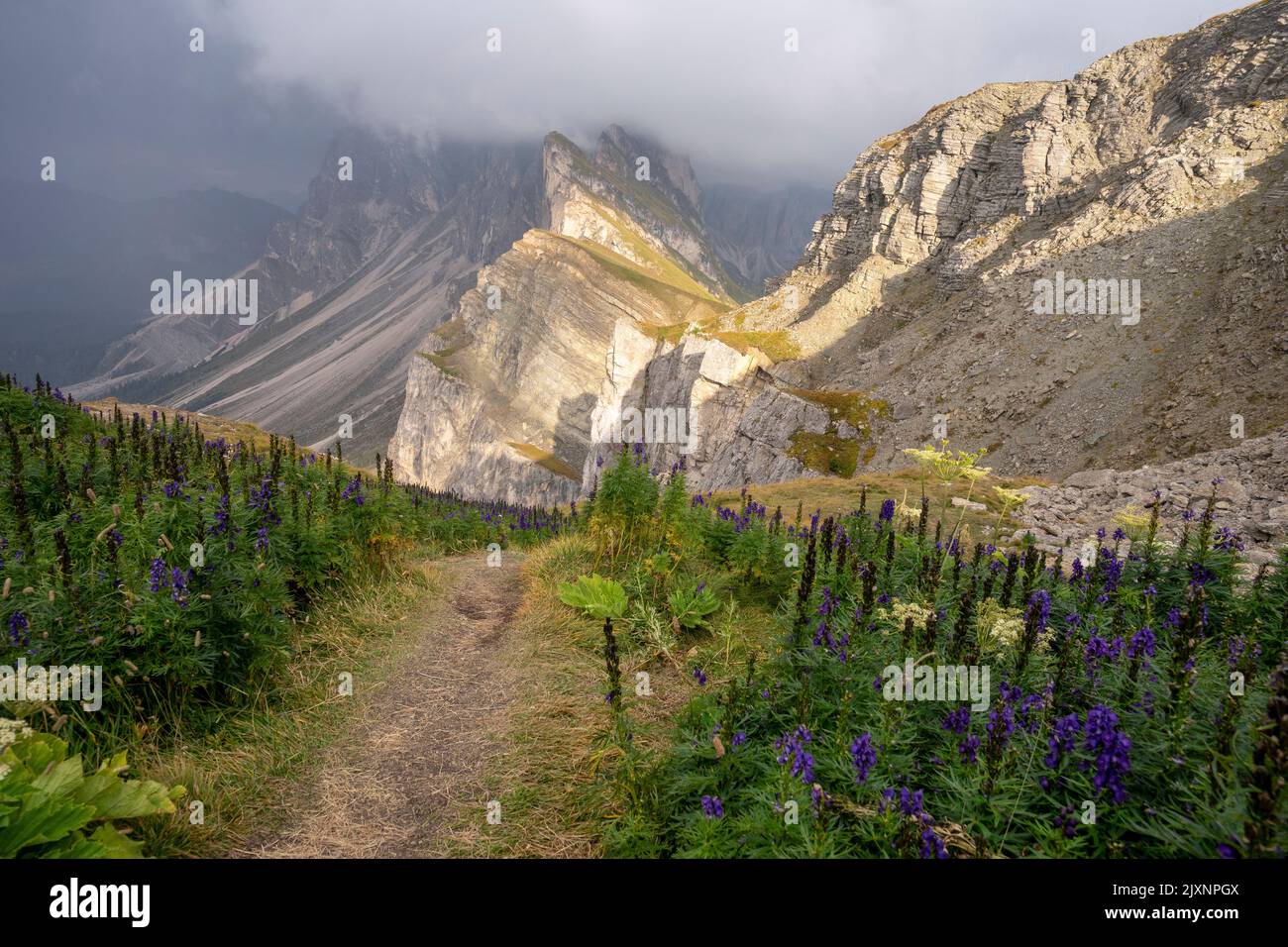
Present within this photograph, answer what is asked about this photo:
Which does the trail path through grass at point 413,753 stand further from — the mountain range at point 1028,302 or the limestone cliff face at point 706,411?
the mountain range at point 1028,302

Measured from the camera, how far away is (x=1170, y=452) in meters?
30.0

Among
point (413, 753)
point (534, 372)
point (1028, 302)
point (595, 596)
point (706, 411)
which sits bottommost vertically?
point (413, 753)

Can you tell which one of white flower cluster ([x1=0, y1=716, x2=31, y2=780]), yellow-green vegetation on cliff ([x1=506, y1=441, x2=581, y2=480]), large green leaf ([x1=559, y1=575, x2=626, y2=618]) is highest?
yellow-green vegetation on cliff ([x1=506, y1=441, x2=581, y2=480])

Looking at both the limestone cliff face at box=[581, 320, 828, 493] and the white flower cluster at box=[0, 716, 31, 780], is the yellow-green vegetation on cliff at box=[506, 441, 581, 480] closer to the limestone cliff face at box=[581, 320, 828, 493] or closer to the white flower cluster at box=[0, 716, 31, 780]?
the limestone cliff face at box=[581, 320, 828, 493]

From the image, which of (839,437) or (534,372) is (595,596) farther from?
(534,372)

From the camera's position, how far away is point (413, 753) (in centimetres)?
534

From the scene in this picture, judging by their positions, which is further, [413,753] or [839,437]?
[839,437]

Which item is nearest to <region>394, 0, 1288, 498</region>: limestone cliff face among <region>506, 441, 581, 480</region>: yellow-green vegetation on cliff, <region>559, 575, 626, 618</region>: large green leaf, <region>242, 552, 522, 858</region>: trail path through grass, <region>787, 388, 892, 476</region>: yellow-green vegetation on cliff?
<region>787, 388, 892, 476</region>: yellow-green vegetation on cliff

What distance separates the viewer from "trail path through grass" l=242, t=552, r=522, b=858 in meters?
4.30

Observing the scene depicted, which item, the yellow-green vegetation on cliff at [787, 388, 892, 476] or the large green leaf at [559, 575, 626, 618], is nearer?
the large green leaf at [559, 575, 626, 618]

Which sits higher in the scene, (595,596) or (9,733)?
(9,733)

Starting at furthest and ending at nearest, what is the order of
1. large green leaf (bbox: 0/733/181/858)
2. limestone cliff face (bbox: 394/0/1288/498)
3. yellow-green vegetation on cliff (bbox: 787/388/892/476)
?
1. yellow-green vegetation on cliff (bbox: 787/388/892/476)
2. limestone cliff face (bbox: 394/0/1288/498)
3. large green leaf (bbox: 0/733/181/858)

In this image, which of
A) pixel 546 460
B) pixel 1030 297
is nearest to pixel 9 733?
pixel 1030 297

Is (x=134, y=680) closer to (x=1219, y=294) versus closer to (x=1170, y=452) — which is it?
(x=1170, y=452)
